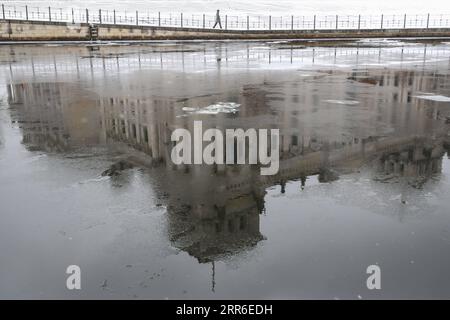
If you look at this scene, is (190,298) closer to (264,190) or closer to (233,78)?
(264,190)

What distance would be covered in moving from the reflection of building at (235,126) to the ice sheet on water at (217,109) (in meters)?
0.21

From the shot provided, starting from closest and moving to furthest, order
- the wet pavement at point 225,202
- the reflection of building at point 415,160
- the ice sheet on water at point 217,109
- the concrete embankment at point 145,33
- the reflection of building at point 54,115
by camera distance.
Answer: the wet pavement at point 225,202
the reflection of building at point 415,160
the reflection of building at point 54,115
the ice sheet on water at point 217,109
the concrete embankment at point 145,33

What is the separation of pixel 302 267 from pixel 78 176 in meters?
3.69

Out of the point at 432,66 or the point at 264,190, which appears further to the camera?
the point at 432,66

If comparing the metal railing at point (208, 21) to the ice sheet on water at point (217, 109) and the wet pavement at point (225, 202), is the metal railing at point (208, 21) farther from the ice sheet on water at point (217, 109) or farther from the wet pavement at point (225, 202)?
the wet pavement at point (225, 202)

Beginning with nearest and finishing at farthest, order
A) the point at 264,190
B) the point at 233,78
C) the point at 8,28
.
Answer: the point at 264,190 < the point at 233,78 < the point at 8,28

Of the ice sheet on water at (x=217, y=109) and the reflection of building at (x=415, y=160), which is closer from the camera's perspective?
the reflection of building at (x=415, y=160)

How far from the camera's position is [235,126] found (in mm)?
9328

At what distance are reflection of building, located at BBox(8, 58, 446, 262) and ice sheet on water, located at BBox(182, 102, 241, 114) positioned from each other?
208mm

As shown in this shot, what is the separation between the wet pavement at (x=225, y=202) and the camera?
163 inches


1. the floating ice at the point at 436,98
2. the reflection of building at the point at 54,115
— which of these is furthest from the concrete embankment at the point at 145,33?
the floating ice at the point at 436,98
